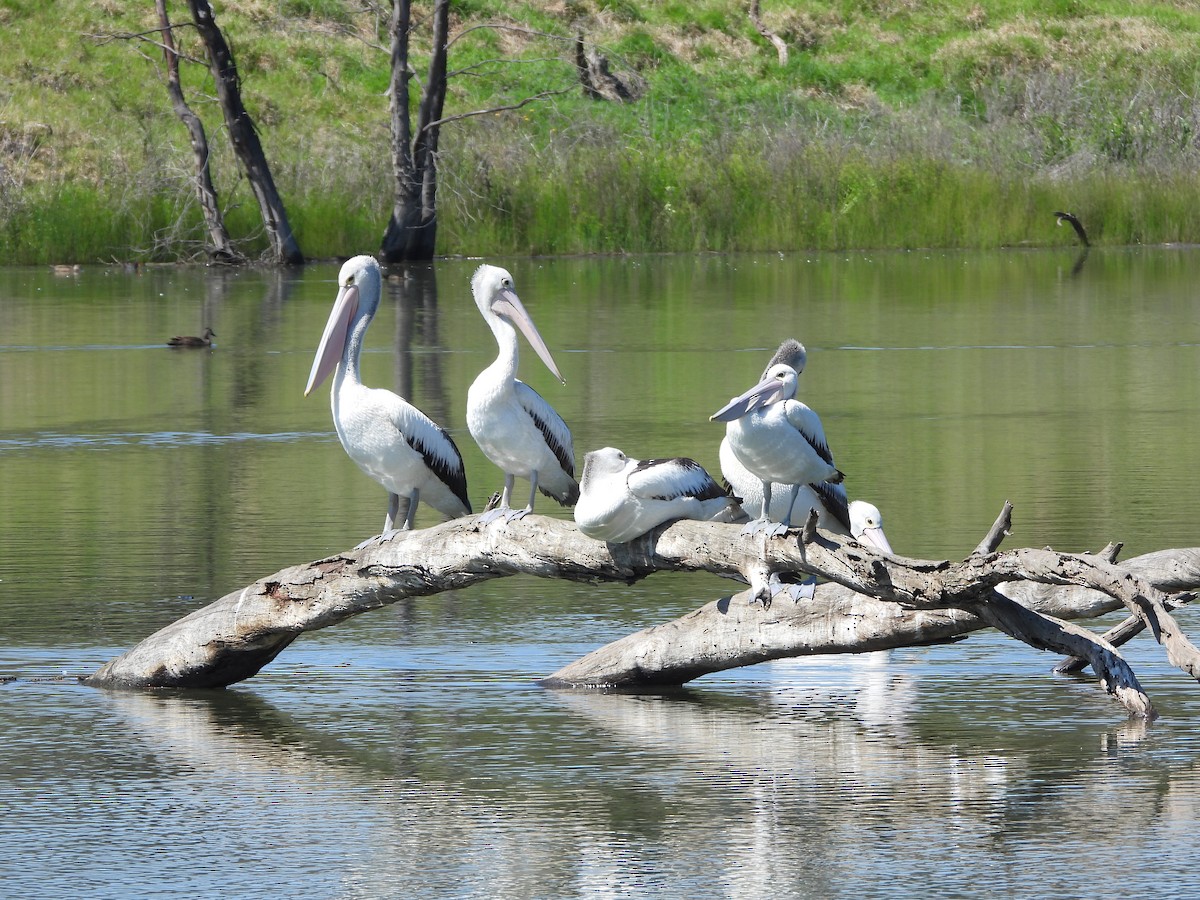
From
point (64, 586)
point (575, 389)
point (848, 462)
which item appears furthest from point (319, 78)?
point (64, 586)

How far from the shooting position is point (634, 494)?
6309mm

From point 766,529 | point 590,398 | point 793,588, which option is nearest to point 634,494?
point 766,529

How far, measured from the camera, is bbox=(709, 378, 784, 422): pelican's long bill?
6699 mm

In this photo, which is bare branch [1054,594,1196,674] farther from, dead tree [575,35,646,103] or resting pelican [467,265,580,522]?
dead tree [575,35,646,103]

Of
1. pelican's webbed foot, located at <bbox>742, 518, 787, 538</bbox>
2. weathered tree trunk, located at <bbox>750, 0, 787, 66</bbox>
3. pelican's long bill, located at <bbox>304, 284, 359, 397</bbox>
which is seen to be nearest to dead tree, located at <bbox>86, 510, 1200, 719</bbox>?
pelican's webbed foot, located at <bbox>742, 518, 787, 538</bbox>

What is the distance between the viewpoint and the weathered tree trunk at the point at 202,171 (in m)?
28.6

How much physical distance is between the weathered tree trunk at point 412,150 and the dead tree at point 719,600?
21365 millimetres

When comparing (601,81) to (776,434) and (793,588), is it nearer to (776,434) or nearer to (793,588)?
(776,434)

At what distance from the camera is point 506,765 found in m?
6.23

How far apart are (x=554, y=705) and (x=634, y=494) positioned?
1.02 metres

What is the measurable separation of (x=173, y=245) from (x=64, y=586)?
2242cm

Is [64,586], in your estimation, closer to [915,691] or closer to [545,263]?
[915,691]

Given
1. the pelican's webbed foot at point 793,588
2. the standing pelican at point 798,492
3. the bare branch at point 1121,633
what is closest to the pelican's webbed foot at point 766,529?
the pelican's webbed foot at point 793,588

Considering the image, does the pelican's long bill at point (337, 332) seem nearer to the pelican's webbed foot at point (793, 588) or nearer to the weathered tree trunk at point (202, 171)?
the pelican's webbed foot at point (793, 588)
